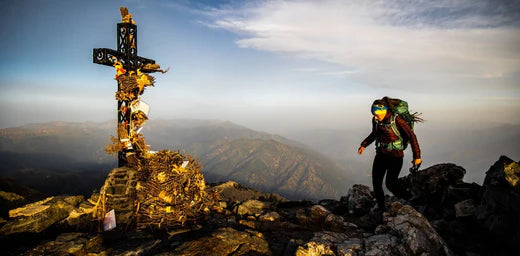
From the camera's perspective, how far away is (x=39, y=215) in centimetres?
702

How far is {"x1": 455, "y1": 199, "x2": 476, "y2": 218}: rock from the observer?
22.2ft

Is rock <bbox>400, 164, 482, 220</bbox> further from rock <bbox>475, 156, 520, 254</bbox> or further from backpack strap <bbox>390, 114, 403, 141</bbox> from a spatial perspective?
backpack strap <bbox>390, 114, 403, 141</bbox>

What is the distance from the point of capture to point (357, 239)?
6121 mm

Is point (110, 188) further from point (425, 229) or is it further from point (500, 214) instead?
point (500, 214)

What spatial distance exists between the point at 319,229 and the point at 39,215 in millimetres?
9056

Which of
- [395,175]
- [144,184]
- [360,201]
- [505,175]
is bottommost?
[360,201]

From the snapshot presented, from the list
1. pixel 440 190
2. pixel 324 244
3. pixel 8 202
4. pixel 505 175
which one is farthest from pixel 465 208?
pixel 8 202

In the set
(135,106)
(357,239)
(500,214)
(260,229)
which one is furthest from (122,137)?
(500,214)

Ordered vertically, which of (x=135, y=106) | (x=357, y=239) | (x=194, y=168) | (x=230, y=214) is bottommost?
(x=230, y=214)

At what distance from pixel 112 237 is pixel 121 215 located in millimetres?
1520

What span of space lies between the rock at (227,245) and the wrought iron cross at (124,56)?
6.33 m

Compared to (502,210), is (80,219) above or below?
below

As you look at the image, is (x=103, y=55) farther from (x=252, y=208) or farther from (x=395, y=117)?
(x=395, y=117)

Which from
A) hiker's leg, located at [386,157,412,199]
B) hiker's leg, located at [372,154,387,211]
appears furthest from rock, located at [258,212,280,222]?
hiker's leg, located at [386,157,412,199]
